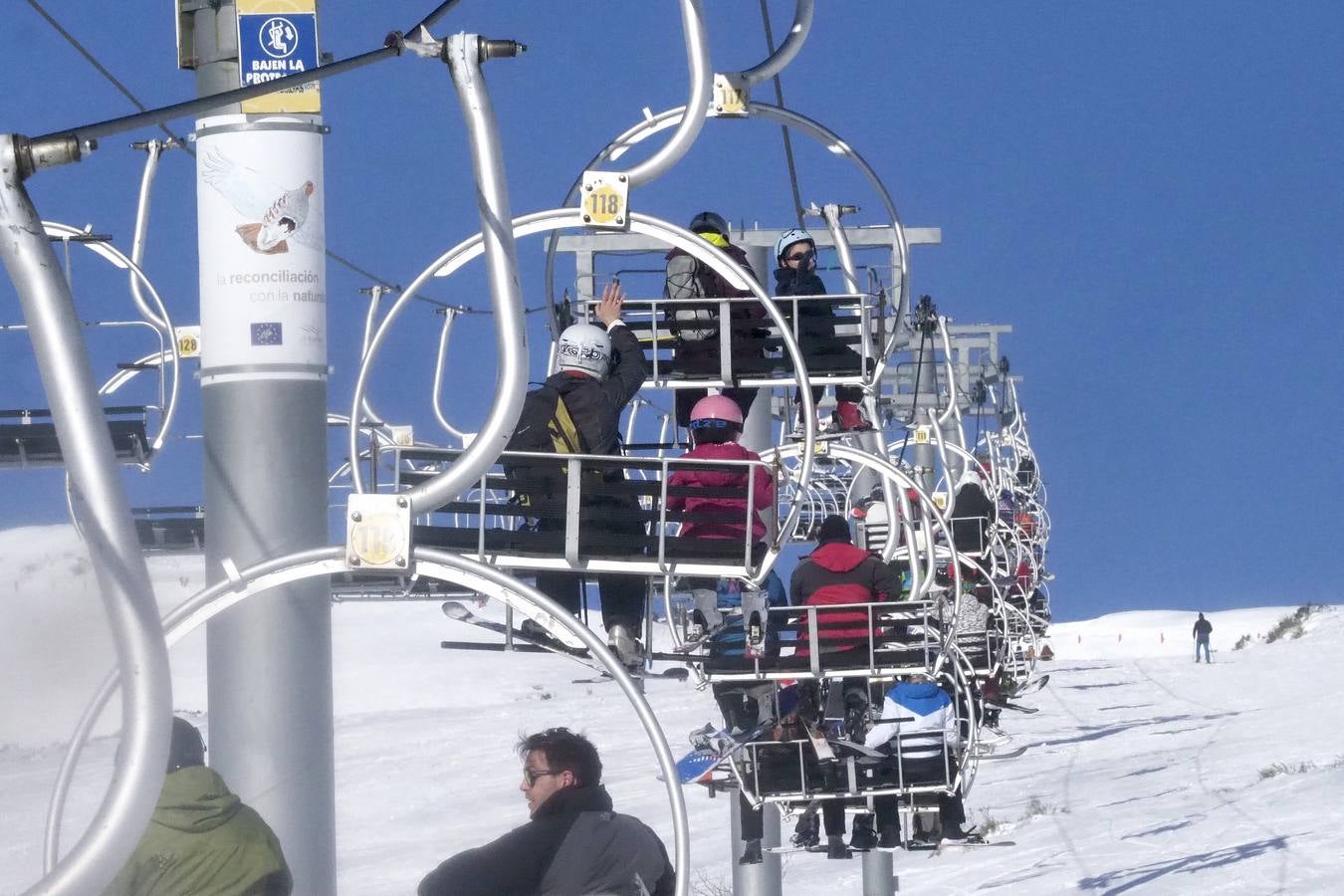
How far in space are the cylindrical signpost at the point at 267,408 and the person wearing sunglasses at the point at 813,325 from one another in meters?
2.84

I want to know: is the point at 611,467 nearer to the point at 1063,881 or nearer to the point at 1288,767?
the point at 1063,881

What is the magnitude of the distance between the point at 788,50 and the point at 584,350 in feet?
5.10

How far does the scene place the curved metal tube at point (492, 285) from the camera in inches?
188

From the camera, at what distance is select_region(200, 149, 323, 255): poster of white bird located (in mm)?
6691

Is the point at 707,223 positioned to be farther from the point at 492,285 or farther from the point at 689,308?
the point at 492,285

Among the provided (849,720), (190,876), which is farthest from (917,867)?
(190,876)

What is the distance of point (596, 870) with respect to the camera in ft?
19.6

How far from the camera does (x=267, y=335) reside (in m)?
6.75

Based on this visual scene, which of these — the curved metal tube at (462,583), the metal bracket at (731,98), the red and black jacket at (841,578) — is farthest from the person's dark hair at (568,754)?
the red and black jacket at (841,578)

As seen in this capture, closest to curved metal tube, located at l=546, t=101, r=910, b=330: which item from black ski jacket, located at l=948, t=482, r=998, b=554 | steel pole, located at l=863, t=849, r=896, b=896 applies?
steel pole, located at l=863, t=849, r=896, b=896

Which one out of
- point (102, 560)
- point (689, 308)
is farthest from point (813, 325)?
point (102, 560)

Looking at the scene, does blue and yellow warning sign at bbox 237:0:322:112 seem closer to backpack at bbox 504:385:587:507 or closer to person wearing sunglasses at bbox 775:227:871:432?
backpack at bbox 504:385:587:507

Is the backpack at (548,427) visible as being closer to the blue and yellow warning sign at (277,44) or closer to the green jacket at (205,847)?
the blue and yellow warning sign at (277,44)

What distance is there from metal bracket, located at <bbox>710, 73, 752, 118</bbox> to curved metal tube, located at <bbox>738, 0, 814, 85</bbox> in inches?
1.6
